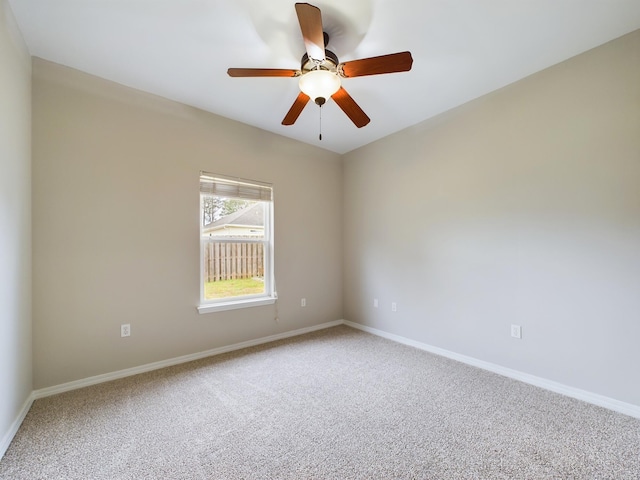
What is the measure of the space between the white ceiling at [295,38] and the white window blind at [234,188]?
0.83 meters

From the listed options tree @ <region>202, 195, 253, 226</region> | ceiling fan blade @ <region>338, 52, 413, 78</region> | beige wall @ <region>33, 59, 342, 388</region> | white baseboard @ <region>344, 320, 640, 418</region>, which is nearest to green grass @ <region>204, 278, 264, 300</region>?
beige wall @ <region>33, 59, 342, 388</region>

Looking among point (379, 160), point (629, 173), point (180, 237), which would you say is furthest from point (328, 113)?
point (629, 173)

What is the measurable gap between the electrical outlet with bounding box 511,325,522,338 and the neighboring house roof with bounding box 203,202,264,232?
2851mm

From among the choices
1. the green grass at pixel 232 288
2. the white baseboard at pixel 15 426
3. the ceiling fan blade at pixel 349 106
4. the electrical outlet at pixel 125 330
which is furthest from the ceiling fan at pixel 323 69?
the white baseboard at pixel 15 426

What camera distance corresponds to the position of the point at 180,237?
2887 mm

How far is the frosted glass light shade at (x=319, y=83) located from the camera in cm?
184

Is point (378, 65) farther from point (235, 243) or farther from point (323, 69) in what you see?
point (235, 243)

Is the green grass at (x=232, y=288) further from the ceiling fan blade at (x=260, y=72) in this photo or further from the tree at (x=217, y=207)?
the ceiling fan blade at (x=260, y=72)

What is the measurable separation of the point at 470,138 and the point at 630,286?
1.74 meters

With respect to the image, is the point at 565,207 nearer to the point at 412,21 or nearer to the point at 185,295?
the point at 412,21

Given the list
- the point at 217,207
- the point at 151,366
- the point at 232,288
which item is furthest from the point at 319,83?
the point at 151,366

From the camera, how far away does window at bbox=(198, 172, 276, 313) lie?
3111 millimetres

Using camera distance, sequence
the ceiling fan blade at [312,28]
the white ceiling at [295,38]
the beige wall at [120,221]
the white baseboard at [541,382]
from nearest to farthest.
Answer: the ceiling fan blade at [312,28] < the white ceiling at [295,38] < the white baseboard at [541,382] < the beige wall at [120,221]

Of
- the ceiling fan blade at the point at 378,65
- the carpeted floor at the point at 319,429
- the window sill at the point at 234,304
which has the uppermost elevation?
the ceiling fan blade at the point at 378,65
